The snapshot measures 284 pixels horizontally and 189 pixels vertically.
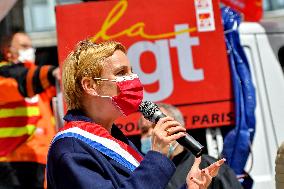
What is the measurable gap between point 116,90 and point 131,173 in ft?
1.03

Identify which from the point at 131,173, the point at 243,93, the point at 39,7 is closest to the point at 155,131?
the point at 131,173

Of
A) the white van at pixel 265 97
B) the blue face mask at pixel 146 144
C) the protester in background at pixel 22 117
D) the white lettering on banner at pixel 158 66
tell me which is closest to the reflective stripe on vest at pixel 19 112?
the protester in background at pixel 22 117

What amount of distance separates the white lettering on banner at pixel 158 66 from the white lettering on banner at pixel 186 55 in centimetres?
7

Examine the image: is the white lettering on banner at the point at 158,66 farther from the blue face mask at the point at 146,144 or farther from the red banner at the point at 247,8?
the red banner at the point at 247,8

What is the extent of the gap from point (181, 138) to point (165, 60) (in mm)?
2174

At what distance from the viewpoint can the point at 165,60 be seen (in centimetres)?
476

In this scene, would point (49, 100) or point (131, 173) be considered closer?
point (131, 173)

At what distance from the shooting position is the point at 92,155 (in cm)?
260

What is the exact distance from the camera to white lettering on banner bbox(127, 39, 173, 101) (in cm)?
476

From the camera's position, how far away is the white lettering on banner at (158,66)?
4758mm

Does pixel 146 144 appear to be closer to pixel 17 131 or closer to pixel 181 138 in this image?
pixel 17 131

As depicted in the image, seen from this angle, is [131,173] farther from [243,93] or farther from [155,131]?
[243,93]

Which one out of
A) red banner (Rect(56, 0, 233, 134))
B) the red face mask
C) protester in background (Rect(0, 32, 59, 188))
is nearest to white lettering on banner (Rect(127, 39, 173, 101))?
red banner (Rect(56, 0, 233, 134))

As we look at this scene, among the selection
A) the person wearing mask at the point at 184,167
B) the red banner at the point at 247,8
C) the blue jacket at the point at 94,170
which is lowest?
the person wearing mask at the point at 184,167
